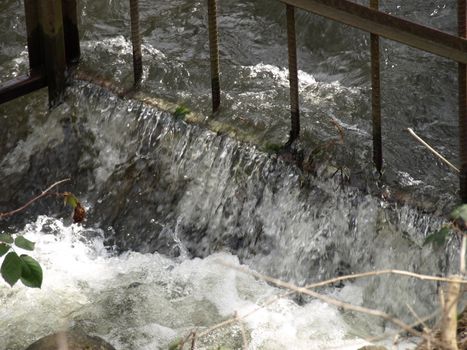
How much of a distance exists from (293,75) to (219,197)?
0.72 m

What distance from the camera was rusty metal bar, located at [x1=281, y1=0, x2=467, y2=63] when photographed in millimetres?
4562

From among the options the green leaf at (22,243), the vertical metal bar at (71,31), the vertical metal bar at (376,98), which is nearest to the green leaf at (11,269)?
the green leaf at (22,243)

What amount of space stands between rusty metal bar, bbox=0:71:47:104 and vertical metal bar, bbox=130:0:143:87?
512 mm

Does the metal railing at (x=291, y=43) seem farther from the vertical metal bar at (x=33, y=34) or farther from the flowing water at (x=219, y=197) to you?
the flowing water at (x=219, y=197)

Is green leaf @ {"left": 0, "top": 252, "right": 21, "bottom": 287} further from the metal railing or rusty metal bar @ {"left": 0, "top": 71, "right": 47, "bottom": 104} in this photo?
rusty metal bar @ {"left": 0, "top": 71, "right": 47, "bottom": 104}

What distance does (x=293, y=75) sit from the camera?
16.6 ft

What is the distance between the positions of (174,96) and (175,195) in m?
0.58

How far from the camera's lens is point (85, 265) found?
5.43 m

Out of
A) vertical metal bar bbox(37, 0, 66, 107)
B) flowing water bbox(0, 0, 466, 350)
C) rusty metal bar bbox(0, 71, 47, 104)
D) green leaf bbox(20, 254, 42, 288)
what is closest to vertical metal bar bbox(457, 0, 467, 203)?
flowing water bbox(0, 0, 466, 350)

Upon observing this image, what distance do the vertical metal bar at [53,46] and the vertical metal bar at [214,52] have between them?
902mm

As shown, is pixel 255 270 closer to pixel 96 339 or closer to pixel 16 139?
pixel 96 339

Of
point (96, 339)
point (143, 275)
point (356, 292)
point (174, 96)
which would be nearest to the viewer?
point (96, 339)

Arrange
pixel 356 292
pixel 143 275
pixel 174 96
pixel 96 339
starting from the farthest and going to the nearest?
pixel 174 96
pixel 143 275
pixel 356 292
pixel 96 339

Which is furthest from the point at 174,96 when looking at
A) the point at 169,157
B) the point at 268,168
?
the point at 268,168
